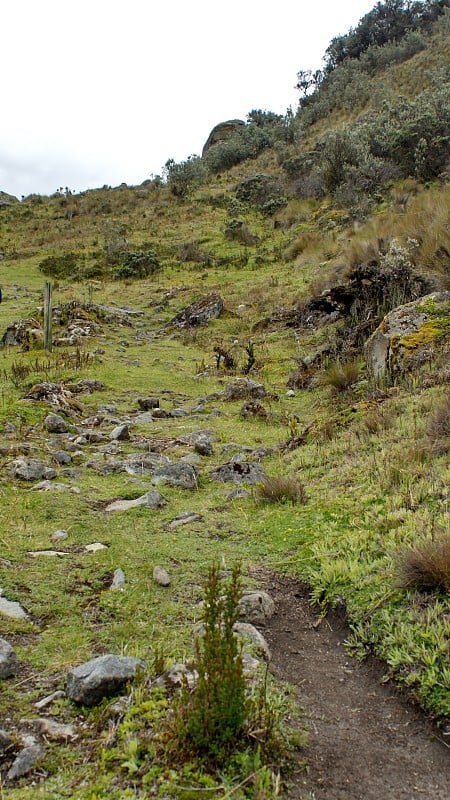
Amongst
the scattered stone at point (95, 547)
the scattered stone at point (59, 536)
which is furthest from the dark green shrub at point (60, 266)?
the scattered stone at point (95, 547)

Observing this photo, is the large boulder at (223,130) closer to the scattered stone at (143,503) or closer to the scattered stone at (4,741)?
the scattered stone at (143,503)

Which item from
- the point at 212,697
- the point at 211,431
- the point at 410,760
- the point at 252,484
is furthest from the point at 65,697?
the point at 211,431

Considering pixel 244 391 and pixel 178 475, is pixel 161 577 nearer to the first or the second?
pixel 178 475

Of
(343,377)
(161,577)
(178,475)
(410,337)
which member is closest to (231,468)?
(178,475)

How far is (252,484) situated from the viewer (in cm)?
513

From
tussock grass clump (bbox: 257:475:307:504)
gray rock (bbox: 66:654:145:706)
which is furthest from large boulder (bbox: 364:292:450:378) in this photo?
gray rock (bbox: 66:654:145:706)

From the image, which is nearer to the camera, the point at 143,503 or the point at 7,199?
the point at 143,503

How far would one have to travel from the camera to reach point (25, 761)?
1.88 m

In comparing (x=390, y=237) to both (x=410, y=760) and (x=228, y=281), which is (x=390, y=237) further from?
(x=410, y=760)

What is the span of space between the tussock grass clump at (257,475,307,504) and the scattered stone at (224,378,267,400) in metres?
3.94

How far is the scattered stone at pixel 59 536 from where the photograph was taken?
3.88 meters

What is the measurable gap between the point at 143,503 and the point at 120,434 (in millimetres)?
2081

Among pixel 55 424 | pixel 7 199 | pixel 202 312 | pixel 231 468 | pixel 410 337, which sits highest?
pixel 7 199

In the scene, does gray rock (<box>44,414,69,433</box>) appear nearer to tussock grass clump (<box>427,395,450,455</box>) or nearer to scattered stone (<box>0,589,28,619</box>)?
scattered stone (<box>0,589,28,619</box>)
